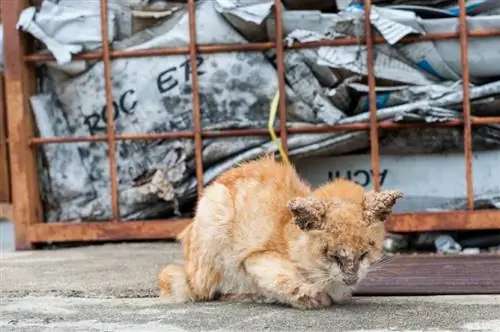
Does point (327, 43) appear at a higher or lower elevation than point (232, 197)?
higher

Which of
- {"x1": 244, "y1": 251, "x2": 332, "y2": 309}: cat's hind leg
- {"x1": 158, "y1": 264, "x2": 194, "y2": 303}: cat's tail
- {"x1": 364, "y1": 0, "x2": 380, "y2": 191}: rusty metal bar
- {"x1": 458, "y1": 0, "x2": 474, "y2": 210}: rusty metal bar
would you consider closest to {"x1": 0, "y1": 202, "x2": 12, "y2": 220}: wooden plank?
{"x1": 364, "y1": 0, "x2": 380, "y2": 191}: rusty metal bar

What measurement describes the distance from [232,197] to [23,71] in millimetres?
2668

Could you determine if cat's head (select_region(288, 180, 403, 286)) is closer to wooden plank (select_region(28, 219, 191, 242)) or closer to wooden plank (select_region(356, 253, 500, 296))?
wooden plank (select_region(356, 253, 500, 296))

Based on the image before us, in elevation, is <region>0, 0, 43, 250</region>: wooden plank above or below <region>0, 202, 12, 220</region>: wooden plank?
above

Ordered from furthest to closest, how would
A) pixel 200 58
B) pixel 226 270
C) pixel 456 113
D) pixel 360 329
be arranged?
pixel 200 58 < pixel 456 113 < pixel 226 270 < pixel 360 329

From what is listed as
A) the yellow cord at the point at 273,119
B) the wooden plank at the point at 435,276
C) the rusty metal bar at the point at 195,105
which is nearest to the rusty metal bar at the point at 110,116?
the rusty metal bar at the point at 195,105

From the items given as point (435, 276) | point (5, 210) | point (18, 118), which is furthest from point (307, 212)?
point (5, 210)

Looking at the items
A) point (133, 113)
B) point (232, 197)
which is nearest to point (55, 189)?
point (133, 113)

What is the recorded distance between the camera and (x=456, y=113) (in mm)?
5457

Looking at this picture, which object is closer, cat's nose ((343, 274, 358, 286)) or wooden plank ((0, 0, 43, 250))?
cat's nose ((343, 274, 358, 286))

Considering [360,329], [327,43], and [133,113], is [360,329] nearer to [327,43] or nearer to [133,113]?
[327,43]

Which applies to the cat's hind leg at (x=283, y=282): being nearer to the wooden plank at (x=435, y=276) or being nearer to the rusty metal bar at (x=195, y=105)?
the wooden plank at (x=435, y=276)

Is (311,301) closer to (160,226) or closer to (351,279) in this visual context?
(351,279)

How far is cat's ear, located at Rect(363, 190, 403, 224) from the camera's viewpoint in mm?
3361
